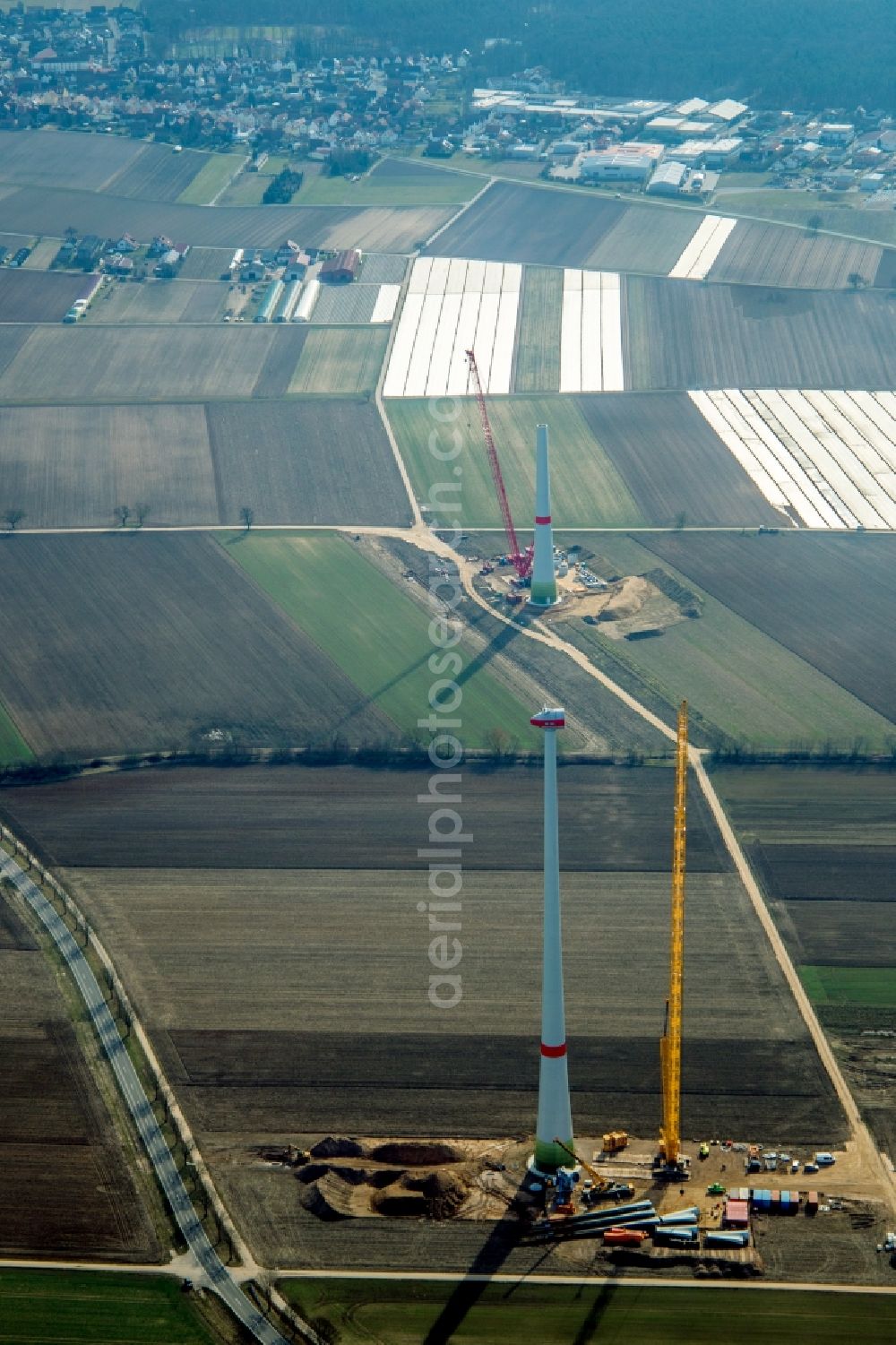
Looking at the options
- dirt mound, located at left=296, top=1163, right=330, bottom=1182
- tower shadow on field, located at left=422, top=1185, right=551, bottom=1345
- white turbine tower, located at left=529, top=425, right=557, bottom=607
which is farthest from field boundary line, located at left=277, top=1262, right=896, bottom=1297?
white turbine tower, located at left=529, top=425, right=557, bottom=607

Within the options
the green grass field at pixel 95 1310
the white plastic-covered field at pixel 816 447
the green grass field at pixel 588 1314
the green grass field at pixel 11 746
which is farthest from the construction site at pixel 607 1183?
the white plastic-covered field at pixel 816 447

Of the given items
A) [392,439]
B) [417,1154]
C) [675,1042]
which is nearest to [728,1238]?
[675,1042]

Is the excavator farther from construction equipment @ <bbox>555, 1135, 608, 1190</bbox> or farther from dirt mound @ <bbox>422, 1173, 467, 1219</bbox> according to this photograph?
dirt mound @ <bbox>422, 1173, 467, 1219</bbox>

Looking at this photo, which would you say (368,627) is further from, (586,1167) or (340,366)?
(340,366)

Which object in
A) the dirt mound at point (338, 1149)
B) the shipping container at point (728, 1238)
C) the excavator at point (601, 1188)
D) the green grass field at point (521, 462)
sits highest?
the green grass field at point (521, 462)

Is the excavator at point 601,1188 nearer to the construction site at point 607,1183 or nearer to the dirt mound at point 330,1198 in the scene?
the construction site at point 607,1183
